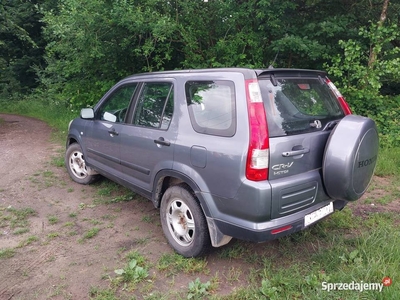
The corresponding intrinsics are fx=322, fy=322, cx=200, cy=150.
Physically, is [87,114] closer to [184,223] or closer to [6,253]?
[6,253]

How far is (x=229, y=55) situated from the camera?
316 inches

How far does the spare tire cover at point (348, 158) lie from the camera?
270cm

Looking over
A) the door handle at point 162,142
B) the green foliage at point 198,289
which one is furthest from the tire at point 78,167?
the green foliage at point 198,289

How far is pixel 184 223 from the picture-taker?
323 cm

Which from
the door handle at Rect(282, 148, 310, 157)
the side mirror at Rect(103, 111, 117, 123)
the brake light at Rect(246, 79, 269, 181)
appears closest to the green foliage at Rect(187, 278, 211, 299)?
the brake light at Rect(246, 79, 269, 181)

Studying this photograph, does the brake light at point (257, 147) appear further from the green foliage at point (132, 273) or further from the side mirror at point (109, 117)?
the side mirror at point (109, 117)

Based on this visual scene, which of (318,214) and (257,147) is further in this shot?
(318,214)

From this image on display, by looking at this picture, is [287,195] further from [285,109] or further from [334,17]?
[334,17]

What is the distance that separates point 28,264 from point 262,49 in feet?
23.3

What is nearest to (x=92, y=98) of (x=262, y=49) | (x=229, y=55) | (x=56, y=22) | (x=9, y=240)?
(x=56, y=22)

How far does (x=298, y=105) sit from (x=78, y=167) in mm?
3811

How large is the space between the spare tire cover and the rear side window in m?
0.89

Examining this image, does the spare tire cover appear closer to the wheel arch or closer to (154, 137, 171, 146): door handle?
the wheel arch

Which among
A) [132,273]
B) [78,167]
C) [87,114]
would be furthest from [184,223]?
[78,167]
